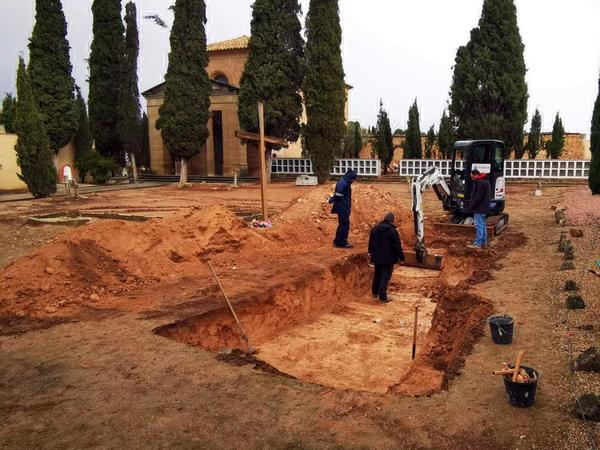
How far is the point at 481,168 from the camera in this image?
1159cm

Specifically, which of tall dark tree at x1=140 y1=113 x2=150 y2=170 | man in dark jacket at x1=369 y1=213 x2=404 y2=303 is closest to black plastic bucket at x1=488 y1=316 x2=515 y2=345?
man in dark jacket at x1=369 y1=213 x2=404 y2=303

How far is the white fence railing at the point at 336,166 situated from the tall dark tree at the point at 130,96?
28.7 ft

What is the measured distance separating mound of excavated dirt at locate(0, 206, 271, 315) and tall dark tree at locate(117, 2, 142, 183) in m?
20.8

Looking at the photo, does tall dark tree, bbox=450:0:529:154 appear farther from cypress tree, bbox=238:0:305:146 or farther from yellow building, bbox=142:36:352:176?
yellow building, bbox=142:36:352:176

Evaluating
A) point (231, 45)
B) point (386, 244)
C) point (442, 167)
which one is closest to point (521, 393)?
point (386, 244)

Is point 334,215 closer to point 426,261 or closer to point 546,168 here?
point 426,261

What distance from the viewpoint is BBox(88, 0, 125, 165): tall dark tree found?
96.2 ft

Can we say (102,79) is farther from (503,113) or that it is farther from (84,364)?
(84,364)

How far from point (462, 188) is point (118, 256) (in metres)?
8.21

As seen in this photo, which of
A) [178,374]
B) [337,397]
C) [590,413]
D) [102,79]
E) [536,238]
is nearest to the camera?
[590,413]

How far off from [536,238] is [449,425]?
9017 millimetres

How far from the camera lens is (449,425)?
3850 millimetres

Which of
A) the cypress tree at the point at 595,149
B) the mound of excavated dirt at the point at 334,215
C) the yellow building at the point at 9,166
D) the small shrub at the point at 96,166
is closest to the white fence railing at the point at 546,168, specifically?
the cypress tree at the point at 595,149

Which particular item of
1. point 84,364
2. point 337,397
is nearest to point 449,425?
point 337,397
